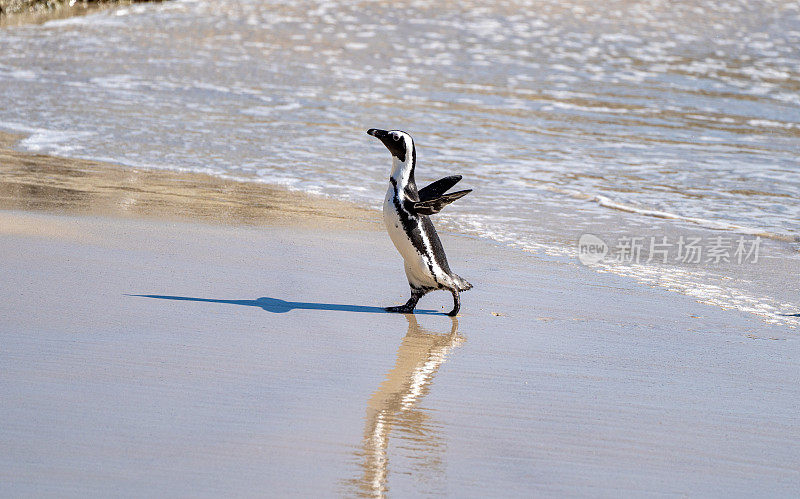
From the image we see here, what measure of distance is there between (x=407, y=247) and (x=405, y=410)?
1467mm

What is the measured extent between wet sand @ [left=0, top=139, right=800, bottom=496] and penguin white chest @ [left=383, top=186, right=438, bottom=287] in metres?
0.22

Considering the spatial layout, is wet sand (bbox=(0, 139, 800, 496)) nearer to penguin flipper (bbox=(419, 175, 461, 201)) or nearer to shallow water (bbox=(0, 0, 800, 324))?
penguin flipper (bbox=(419, 175, 461, 201))

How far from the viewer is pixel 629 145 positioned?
37.7 feet

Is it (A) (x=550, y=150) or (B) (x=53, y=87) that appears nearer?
(A) (x=550, y=150)

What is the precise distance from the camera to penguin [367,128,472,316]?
5.23 meters

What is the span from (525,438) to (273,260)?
2785 millimetres

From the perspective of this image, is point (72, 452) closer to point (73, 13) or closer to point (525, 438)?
point (525, 438)

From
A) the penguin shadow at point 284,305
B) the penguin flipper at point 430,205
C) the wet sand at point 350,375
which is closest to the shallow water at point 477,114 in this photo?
the wet sand at point 350,375

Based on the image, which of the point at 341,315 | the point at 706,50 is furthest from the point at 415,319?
the point at 706,50

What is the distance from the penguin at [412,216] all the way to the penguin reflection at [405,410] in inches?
13.1
